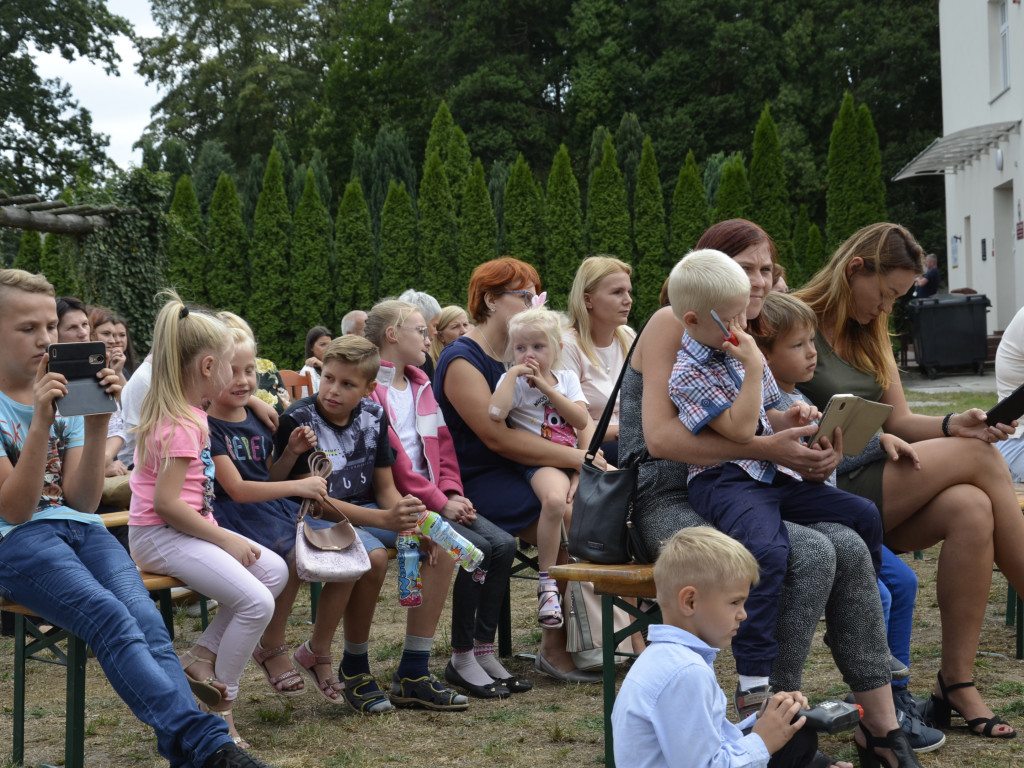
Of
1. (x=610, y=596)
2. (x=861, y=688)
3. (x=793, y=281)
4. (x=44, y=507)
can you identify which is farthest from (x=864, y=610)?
(x=793, y=281)

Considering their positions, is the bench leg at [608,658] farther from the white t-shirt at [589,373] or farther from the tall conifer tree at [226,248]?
the tall conifer tree at [226,248]

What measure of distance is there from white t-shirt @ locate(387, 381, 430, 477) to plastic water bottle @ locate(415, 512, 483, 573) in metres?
0.34

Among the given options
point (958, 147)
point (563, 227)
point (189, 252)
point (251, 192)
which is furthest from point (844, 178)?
point (251, 192)

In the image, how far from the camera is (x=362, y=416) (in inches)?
159

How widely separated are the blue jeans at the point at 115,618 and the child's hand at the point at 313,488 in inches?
25.3

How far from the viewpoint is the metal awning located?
17.4 meters

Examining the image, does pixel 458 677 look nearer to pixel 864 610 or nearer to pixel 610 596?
pixel 610 596

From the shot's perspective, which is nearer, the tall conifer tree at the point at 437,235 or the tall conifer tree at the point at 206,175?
the tall conifer tree at the point at 437,235

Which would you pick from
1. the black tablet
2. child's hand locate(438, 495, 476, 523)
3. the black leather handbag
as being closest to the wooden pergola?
child's hand locate(438, 495, 476, 523)

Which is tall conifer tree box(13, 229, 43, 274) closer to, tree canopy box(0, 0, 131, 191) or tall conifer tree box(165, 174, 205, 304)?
tall conifer tree box(165, 174, 205, 304)

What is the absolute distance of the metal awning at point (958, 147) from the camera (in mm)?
17391

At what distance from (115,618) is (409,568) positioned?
1.19 m

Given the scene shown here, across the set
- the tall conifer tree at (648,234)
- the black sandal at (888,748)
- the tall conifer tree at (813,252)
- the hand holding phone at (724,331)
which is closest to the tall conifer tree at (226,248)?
the tall conifer tree at (648,234)

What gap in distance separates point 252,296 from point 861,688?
16.9 metres
